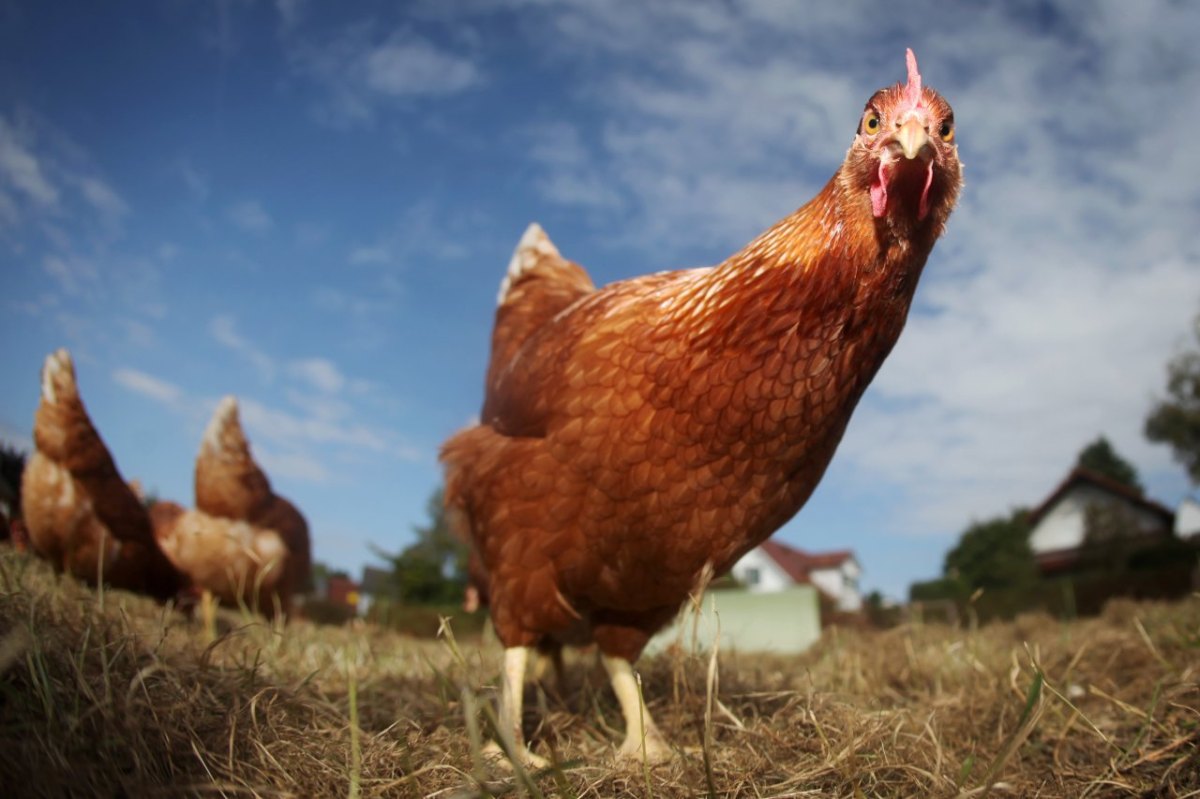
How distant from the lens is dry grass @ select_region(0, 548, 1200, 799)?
3.92 ft

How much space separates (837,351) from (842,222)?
0.36 meters

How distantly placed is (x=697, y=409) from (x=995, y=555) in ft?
81.9

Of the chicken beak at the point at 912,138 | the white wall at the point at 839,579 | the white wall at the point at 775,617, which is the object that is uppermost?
the chicken beak at the point at 912,138

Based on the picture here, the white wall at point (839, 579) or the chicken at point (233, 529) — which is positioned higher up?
the chicken at point (233, 529)

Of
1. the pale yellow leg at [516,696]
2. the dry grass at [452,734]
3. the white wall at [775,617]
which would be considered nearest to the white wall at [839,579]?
the white wall at [775,617]

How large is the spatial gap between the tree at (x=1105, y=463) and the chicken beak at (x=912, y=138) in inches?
1838

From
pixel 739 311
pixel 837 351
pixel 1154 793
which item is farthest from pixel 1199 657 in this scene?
pixel 739 311

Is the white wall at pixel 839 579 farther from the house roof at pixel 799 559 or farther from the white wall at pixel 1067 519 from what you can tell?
the white wall at pixel 1067 519

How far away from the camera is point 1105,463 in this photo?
1638 inches

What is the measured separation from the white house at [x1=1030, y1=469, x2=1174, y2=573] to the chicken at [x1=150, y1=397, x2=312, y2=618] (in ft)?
96.0

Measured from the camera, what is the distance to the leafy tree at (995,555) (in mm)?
21859

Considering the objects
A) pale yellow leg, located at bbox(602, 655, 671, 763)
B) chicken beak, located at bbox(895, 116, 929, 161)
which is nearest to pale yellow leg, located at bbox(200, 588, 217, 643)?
pale yellow leg, located at bbox(602, 655, 671, 763)

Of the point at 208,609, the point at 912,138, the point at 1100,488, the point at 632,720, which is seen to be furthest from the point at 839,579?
the point at 912,138

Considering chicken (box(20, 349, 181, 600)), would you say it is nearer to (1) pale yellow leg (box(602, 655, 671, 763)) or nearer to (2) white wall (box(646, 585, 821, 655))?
(1) pale yellow leg (box(602, 655, 671, 763))
